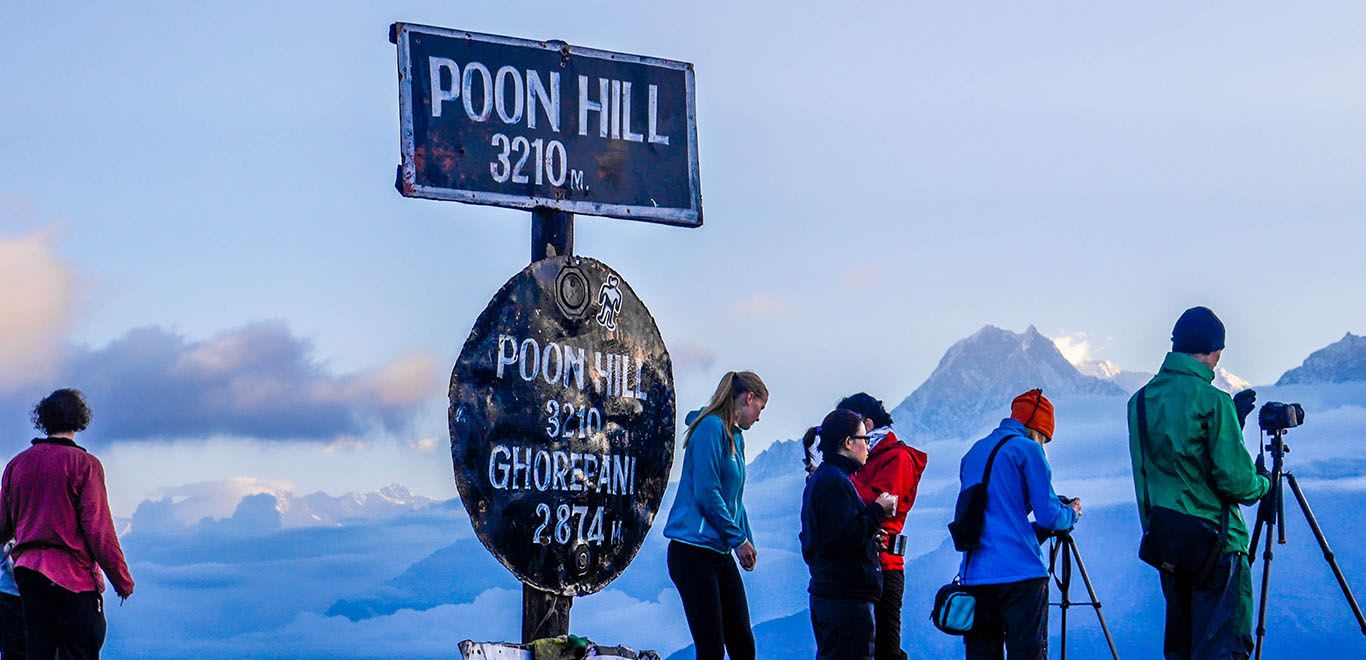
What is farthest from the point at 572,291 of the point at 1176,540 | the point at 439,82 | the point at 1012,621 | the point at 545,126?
the point at 1176,540

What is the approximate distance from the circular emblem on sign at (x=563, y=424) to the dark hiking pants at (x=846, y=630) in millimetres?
1035

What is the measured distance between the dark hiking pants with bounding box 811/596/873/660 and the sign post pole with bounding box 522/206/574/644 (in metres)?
1.35

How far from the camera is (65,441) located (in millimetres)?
8461

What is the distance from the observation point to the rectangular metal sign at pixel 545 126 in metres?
7.25

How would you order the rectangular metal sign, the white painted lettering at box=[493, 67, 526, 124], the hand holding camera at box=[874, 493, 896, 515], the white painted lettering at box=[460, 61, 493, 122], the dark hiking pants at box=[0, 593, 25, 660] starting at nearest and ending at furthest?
the rectangular metal sign, the white painted lettering at box=[460, 61, 493, 122], the white painted lettering at box=[493, 67, 526, 124], the hand holding camera at box=[874, 493, 896, 515], the dark hiking pants at box=[0, 593, 25, 660]

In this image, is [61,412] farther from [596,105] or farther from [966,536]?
[966,536]

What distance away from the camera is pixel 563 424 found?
7.55 metres

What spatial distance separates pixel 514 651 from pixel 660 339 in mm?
1727

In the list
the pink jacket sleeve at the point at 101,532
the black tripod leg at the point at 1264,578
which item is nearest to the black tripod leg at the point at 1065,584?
the black tripod leg at the point at 1264,578

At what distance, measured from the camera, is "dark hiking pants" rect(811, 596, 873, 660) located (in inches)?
323

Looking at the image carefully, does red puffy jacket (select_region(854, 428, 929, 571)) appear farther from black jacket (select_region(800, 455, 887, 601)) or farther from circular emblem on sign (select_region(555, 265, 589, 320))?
circular emblem on sign (select_region(555, 265, 589, 320))

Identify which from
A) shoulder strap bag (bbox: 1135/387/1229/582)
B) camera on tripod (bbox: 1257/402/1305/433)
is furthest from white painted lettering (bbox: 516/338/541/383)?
camera on tripod (bbox: 1257/402/1305/433)

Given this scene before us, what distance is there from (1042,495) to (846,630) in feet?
3.78

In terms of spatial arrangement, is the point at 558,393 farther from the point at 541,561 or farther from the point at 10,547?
the point at 10,547
